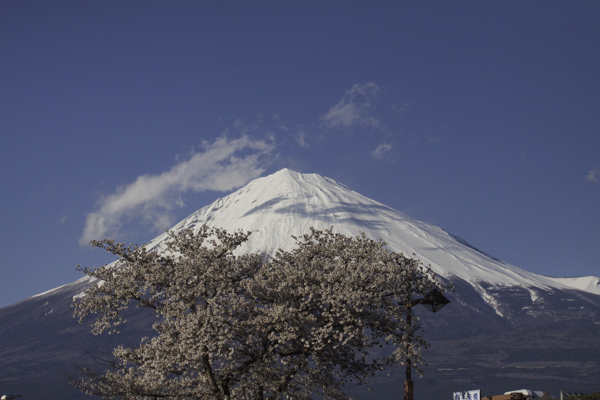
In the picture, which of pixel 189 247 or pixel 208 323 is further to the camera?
pixel 189 247

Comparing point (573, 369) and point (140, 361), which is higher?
point (140, 361)

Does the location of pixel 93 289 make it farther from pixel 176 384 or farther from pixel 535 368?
pixel 535 368

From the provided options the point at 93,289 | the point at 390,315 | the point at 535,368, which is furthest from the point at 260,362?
the point at 535,368

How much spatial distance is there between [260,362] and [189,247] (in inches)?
183

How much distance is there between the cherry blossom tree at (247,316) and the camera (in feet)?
55.0

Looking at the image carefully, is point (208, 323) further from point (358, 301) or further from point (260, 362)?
point (358, 301)

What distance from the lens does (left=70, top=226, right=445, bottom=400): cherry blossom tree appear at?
1675 cm

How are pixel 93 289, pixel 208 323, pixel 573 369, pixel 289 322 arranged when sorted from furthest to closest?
pixel 573 369 → pixel 93 289 → pixel 289 322 → pixel 208 323

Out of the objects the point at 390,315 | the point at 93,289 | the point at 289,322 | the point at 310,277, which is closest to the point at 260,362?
the point at 289,322

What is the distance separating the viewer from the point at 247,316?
57.7 feet

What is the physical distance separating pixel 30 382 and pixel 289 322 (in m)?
203

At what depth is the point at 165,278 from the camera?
1786cm

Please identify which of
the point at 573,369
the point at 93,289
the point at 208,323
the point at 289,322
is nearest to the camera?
the point at 208,323

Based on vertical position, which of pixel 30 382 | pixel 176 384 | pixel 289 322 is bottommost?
pixel 30 382
